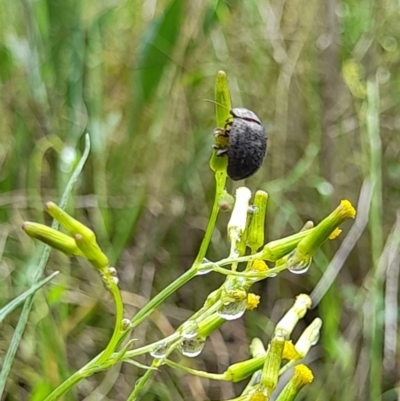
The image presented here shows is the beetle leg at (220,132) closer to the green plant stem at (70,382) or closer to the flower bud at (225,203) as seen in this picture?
the flower bud at (225,203)

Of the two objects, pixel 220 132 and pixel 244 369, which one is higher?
pixel 220 132

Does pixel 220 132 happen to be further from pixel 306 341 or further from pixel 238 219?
pixel 306 341

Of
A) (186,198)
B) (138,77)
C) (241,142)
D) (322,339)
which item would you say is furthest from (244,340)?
(241,142)

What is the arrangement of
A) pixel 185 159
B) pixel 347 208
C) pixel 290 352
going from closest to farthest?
pixel 347 208 → pixel 290 352 → pixel 185 159

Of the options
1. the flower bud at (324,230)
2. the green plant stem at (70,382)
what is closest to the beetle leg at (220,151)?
the flower bud at (324,230)

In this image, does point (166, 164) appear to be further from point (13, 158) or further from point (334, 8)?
point (334, 8)

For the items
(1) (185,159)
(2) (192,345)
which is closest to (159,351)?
(2) (192,345)
